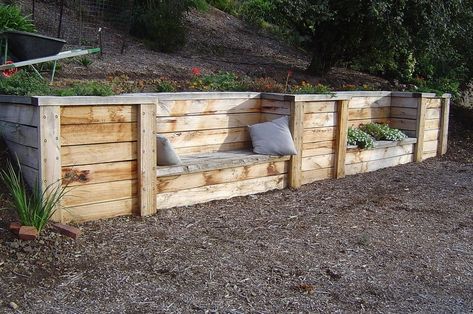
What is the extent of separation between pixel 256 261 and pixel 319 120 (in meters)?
2.63

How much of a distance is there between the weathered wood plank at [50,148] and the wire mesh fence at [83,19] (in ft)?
17.4

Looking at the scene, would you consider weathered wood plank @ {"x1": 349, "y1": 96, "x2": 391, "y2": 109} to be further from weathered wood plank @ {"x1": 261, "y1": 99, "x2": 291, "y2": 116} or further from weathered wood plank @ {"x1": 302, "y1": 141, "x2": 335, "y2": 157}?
weathered wood plank @ {"x1": 261, "y1": 99, "x2": 291, "y2": 116}

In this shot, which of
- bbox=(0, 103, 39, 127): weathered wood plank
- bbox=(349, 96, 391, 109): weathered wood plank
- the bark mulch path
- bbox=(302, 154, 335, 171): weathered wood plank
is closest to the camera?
the bark mulch path

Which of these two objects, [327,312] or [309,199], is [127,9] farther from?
[327,312]

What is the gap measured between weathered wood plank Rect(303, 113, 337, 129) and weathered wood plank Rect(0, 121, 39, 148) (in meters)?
2.82

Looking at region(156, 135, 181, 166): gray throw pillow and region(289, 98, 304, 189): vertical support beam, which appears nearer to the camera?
region(156, 135, 181, 166): gray throw pillow

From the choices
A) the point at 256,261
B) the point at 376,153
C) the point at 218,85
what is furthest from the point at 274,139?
the point at 256,261

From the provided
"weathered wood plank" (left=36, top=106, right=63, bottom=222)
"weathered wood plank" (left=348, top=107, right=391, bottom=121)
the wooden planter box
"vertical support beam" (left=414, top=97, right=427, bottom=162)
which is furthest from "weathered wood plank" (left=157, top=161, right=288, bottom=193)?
"vertical support beam" (left=414, top=97, right=427, bottom=162)

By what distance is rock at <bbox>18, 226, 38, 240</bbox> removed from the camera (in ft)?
12.0

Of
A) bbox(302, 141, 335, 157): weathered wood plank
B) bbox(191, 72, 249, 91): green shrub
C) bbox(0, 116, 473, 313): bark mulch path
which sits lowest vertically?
bbox(0, 116, 473, 313): bark mulch path

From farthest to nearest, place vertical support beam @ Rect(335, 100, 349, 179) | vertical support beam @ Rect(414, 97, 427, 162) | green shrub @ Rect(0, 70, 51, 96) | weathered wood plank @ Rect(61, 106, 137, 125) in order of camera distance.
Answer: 1. vertical support beam @ Rect(414, 97, 427, 162)
2. vertical support beam @ Rect(335, 100, 349, 179)
3. green shrub @ Rect(0, 70, 51, 96)
4. weathered wood plank @ Rect(61, 106, 137, 125)

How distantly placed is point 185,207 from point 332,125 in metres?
2.09

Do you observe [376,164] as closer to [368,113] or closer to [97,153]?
[368,113]

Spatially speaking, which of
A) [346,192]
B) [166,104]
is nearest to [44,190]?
[166,104]
